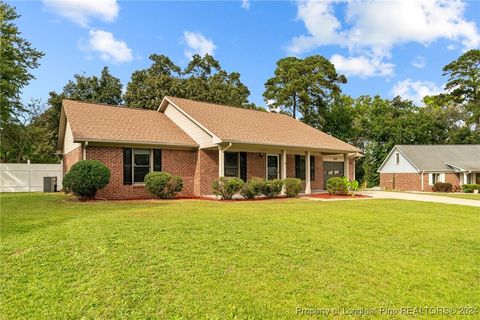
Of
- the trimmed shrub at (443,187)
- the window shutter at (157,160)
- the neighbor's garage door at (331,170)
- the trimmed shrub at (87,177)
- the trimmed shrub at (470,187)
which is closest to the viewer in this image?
the trimmed shrub at (87,177)

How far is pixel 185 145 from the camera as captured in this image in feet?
51.0

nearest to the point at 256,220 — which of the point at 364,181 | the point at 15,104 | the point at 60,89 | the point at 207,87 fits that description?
the point at 15,104

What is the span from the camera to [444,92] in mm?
49219

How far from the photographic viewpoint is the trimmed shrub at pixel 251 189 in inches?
567

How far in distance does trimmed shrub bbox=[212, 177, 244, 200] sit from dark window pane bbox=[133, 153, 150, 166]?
343 centimetres

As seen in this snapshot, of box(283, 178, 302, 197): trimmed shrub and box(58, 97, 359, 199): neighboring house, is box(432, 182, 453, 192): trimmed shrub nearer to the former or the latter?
box(58, 97, 359, 199): neighboring house

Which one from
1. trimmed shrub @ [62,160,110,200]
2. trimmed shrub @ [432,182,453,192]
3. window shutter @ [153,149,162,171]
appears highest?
window shutter @ [153,149,162,171]

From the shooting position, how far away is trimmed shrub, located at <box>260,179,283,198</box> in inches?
587

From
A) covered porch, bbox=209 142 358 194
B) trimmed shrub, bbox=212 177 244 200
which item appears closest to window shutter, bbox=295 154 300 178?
covered porch, bbox=209 142 358 194

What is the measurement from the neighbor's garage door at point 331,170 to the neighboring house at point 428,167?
56.8 feet

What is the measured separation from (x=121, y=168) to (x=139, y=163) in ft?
2.85

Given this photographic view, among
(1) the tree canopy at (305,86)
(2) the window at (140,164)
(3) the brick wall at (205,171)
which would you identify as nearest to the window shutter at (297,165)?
(3) the brick wall at (205,171)

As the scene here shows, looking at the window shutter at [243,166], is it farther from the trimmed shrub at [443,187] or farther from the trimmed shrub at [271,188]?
the trimmed shrub at [443,187]

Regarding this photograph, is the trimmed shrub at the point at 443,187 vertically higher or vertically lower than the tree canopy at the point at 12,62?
lower
